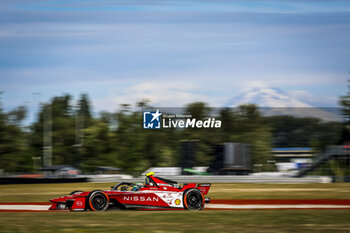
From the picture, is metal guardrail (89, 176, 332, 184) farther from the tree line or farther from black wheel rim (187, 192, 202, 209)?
black wheel rim (187, 192, 202, 209)

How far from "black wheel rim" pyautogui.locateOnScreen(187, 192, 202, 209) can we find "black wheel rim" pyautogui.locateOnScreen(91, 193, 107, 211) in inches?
106

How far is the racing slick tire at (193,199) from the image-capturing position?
15.2 m

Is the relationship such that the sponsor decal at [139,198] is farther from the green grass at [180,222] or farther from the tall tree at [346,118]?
the tall tree at [346,118]

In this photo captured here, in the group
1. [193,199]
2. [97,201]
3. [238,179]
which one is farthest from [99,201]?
[238,179]

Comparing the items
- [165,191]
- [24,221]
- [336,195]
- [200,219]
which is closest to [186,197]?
[165,191]

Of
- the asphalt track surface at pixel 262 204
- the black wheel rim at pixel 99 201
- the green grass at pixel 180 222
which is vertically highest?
the black wheel rim at pixel 99 201

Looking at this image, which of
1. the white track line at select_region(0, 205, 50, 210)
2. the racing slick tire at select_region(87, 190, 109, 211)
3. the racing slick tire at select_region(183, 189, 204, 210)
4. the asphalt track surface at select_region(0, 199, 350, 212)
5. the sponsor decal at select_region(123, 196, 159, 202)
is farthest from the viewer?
the asphalt track surface at select_region(0, 199, 350, 212)

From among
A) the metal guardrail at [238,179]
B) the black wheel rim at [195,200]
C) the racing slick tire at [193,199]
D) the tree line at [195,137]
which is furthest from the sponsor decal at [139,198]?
the tree line at [195,137]

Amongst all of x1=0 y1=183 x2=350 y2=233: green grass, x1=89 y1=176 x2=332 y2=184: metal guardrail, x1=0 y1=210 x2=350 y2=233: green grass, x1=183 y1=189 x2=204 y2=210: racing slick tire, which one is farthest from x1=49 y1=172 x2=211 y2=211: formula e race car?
x1=89 y1=176 x2=332 y2=184: metal guardrail

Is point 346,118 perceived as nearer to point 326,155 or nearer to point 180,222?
point 326,155

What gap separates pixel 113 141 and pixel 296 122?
17.6 m

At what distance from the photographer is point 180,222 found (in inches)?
457

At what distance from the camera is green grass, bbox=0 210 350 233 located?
10.4 metres

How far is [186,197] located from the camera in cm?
1525
